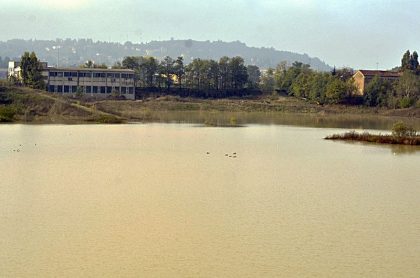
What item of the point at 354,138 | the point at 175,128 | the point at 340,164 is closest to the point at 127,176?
the point at 340,164

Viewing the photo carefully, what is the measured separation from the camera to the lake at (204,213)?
9867mm

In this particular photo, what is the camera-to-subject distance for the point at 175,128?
126 ft

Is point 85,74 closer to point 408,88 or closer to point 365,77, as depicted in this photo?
point 365,77

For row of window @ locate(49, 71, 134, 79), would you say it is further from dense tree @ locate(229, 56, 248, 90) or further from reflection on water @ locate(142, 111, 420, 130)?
dense tree @ locate(229, 56, 248, 90)

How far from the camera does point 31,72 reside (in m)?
56.8

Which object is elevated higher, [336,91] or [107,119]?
[336,91]

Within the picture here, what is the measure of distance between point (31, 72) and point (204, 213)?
46800 millimetres

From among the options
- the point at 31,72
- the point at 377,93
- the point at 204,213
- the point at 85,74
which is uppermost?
the point at 85,74

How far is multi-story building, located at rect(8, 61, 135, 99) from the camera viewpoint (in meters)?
65.4

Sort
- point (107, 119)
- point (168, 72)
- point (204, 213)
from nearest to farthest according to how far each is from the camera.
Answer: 1. point (204, 213)
2. point (107, 119)
3. point (168, 72)

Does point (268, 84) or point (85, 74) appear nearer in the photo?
point (85, 74)

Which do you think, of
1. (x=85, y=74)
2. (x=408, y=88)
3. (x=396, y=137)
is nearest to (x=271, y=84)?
(x=408, y=88)

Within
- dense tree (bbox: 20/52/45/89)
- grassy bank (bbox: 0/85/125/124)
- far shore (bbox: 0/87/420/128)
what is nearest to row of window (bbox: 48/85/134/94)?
far shore (bbox: 0/87/420/128)

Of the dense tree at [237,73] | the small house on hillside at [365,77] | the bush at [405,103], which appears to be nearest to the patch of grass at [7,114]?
the dense tree at [237,73]
